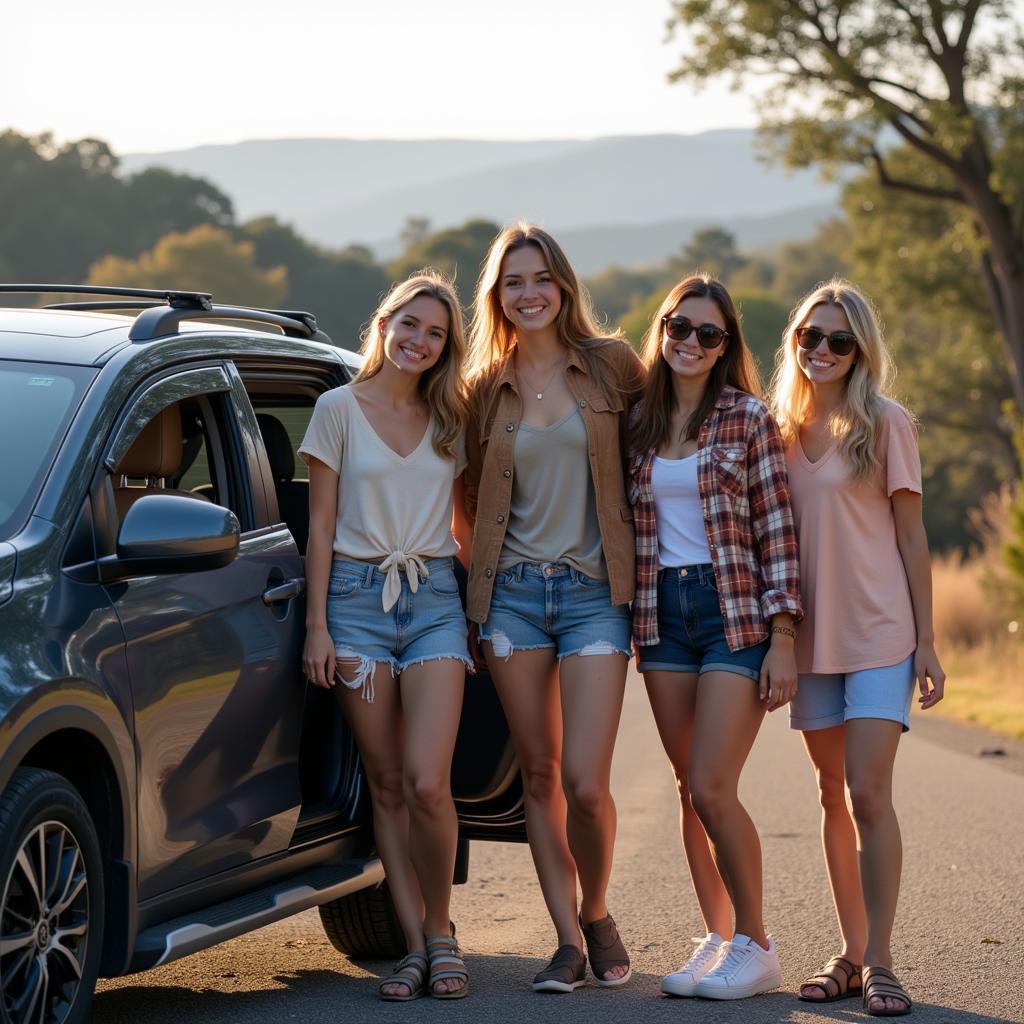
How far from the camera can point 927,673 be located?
5.86 m

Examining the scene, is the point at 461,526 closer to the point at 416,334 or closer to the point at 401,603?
the point at 401,603

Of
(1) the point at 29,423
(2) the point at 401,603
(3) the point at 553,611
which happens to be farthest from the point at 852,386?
(1) the point at 29,423

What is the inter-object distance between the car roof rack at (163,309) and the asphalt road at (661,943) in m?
1.98

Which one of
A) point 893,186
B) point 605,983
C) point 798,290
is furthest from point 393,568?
point 798,290

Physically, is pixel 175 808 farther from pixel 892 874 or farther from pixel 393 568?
pixel 892 874

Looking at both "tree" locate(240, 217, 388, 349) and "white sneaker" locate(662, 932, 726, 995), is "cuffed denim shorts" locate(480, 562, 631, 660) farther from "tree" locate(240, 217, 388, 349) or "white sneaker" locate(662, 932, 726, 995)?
"tree" locate(240, 217, 388, 349)

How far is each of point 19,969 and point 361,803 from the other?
72.9 inches

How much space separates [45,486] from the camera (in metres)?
4.76

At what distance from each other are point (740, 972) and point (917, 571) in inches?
53.6

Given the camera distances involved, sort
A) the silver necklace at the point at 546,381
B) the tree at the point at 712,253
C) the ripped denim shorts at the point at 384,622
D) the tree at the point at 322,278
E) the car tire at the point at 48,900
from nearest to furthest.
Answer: the car tire at the point at 48,900, the ripped denim shorts at the point at 384,622, the silver necklace at the point at 546,381, the tree at the point at 322,278, the tree at the point at 712,253

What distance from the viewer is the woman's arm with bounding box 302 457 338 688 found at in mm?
5719

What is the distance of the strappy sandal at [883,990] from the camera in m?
5.71

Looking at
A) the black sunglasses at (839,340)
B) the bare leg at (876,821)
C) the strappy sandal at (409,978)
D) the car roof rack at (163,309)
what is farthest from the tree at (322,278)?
the bare leg at (876,821)

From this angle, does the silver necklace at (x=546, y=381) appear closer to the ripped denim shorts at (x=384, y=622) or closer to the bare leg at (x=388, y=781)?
the ripped denim shorts at (x=384, y=622)
